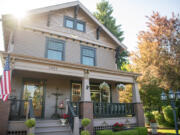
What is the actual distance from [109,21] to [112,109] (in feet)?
65.1

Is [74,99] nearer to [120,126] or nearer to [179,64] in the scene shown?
[120,126]

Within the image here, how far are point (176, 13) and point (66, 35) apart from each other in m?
14.0

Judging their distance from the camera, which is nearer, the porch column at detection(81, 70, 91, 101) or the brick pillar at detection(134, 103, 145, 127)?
the porch column at detection(81, 70, 91, 101)

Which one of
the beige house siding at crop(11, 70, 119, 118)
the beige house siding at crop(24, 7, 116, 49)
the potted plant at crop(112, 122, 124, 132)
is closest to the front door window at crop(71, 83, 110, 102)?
the beige house siding at crop(11, 70, 119, 118)

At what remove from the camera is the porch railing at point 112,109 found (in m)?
8.60

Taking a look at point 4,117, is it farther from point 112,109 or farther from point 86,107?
point 112,109

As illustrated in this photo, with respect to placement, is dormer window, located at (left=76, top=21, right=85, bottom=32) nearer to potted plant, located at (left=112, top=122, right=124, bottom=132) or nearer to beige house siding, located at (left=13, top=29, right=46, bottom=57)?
beige house siding, located at (left=13, top=29, right=46, bottom=57)

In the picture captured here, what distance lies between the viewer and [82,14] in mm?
11609

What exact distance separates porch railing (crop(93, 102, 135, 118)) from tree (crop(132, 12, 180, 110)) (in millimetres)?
6053

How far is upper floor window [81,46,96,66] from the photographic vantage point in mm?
10712

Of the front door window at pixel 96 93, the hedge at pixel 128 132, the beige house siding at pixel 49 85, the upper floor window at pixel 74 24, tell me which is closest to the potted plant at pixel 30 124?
the beige house siding at pixel 49 85

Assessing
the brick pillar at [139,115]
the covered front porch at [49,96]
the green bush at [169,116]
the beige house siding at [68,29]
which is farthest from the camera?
the green bush at [169,116]

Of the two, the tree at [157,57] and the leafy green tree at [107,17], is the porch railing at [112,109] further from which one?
the leafy green tree at [107,17]

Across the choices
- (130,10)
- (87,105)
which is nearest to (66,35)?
(87,105)
